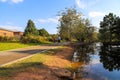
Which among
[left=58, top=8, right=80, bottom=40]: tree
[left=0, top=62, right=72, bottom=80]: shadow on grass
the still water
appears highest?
[left=58, top=8, right=80, bottom=40]: tree

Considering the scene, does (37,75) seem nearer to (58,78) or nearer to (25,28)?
(58,78)

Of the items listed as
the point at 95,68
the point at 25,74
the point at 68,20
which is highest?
the point at 68,20

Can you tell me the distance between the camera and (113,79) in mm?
17484

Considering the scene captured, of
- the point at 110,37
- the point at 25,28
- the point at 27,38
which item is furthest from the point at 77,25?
the point at 25,28

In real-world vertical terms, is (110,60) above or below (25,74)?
below

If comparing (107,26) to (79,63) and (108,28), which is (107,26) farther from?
(79,63)

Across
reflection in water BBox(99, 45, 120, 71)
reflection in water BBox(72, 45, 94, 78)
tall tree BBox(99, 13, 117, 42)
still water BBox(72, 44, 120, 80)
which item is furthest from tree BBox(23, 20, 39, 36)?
still water BBox(72, 44, 120, 80)

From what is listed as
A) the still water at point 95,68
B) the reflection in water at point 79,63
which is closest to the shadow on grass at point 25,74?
the still water at point 95,68

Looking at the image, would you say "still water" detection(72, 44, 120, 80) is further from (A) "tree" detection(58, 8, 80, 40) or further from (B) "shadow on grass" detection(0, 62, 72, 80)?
(A) "tree" detection(58, 8, 80, 40)

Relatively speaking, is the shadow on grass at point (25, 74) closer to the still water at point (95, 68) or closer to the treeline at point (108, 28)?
the still water at point (95, 68)

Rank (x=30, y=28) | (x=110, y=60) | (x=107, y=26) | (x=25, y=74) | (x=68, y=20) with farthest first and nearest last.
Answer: (x=30, y=28), (x=107, y=26), (x=68, y=20), (x=110, y=60), (x=25, y=74)

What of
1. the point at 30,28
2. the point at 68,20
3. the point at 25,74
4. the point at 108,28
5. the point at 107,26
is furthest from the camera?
the point at 30,28

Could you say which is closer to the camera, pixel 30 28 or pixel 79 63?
pixel 79 63

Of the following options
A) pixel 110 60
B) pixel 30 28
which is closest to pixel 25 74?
pixel 110 60
